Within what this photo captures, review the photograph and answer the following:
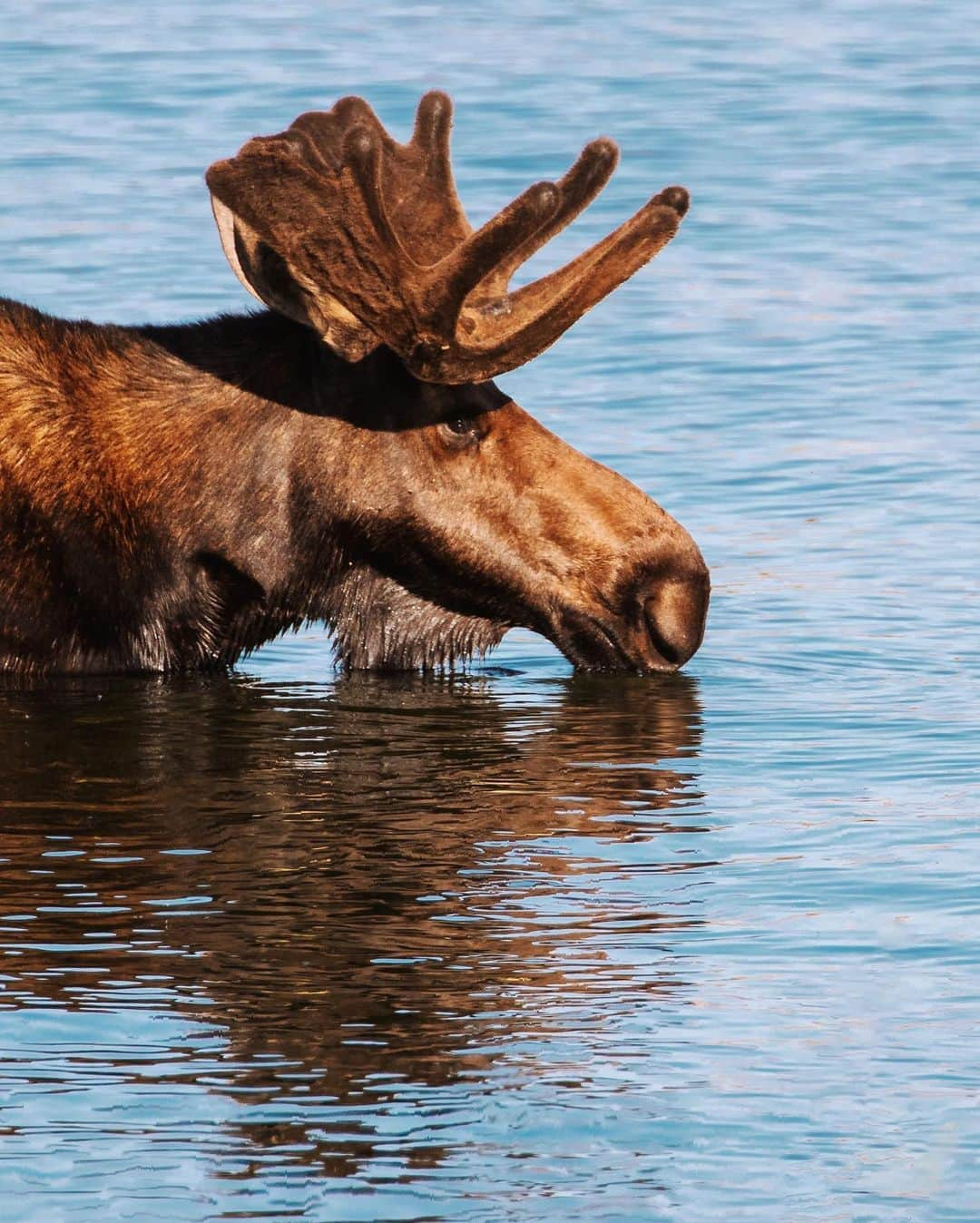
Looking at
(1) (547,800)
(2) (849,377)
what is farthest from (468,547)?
(2) (849,377)

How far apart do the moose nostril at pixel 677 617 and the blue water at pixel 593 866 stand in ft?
0.50

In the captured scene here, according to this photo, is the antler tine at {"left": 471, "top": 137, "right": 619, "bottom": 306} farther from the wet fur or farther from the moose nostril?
the moose nostril

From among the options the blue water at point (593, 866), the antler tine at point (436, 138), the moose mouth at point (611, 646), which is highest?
the antler tine at point (436, 138)

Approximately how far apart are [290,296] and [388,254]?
323 millimetres

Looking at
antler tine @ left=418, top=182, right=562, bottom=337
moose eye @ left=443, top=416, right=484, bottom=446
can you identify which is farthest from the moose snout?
antler tine @ left=418, top=182, right=562, bottom=337

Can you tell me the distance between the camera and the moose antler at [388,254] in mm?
6910

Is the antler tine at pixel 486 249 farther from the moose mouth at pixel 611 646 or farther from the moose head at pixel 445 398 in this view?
the moose mouth at pixel 611 646

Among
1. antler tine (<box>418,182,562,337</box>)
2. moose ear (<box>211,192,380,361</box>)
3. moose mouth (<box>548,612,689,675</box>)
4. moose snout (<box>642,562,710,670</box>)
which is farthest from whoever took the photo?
moose mouth (<box>548,612,689,675</box>)

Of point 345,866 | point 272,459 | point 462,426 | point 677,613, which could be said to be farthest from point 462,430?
point 345,866

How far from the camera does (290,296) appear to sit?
7.19 meters

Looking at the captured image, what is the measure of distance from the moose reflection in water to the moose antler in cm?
106

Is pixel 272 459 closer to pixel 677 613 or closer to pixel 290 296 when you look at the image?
pixel 290 296

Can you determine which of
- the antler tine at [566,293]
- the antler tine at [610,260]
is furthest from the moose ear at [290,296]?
the antler tine at [610,260]

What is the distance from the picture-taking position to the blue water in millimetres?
4449
